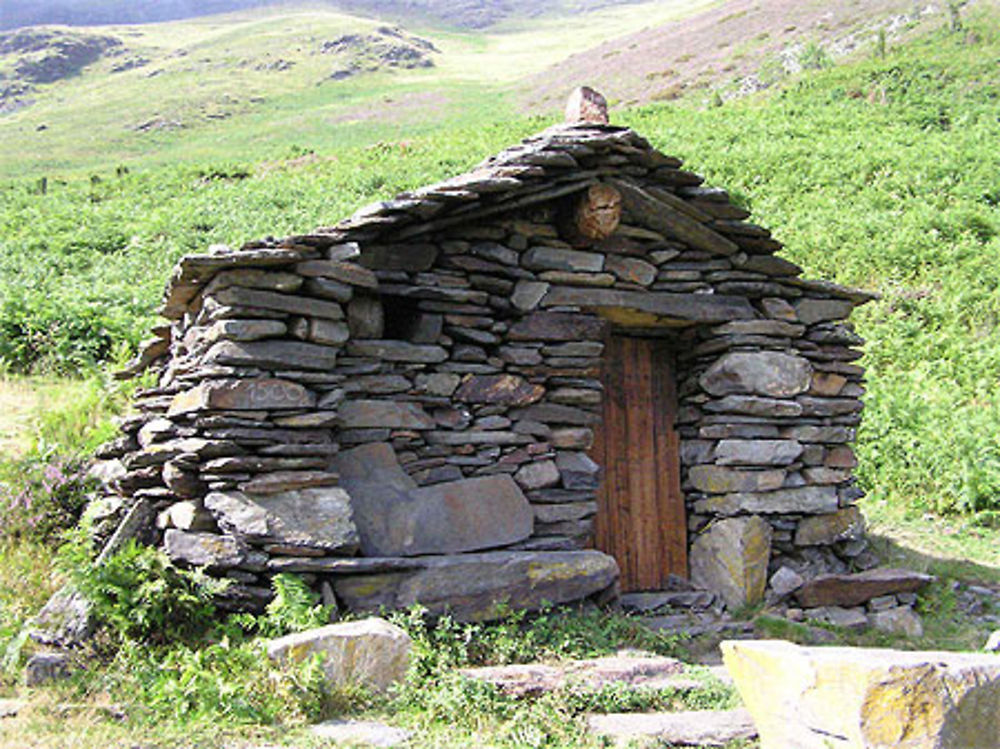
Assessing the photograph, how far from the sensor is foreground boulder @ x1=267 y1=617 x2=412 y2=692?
15.8 feet

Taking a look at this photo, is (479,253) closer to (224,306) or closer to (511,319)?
(511,319)

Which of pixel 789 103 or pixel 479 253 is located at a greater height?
pixel 789 103

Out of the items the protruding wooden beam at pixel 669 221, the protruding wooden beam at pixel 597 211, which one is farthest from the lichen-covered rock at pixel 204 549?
the protruding wooden beam at pixel 669 221

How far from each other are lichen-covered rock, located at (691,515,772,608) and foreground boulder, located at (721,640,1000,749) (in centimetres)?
355

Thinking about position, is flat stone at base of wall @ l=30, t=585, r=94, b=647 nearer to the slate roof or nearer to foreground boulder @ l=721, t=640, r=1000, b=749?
the slate roof

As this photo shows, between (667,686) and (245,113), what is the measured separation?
182 ft

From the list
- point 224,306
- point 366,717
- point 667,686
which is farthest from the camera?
point 224,306

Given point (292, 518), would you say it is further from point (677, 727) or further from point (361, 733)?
point (677, 727)

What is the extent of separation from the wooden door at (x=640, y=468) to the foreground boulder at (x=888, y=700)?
12.9 ft

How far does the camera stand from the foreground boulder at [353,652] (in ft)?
15.8

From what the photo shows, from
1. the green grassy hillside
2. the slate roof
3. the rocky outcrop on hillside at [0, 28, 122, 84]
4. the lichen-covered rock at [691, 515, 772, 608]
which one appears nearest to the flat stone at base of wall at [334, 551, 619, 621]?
the lichen-covered rock at [691, 515, 772, 608]

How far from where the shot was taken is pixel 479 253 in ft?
22.8

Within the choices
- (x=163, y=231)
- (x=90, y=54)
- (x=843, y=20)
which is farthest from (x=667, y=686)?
(x=90, y=54)

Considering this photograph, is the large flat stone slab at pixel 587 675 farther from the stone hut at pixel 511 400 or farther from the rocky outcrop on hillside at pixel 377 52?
the rocky outcrop on hillside at pixel 377 52
